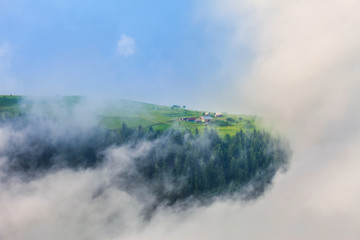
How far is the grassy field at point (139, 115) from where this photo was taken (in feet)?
106

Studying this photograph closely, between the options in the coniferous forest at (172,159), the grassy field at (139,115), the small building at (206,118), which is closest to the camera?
the coniferous forest at (172,159)

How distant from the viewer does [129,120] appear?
3456 centimetres

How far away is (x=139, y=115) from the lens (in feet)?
121

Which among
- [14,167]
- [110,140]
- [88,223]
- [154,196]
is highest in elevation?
[110,140]

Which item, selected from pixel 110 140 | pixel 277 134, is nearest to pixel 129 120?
pixel 110 140

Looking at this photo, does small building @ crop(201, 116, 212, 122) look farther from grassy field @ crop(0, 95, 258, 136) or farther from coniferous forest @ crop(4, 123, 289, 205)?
coniferous forest @ crop(4, 123, 289, 205)

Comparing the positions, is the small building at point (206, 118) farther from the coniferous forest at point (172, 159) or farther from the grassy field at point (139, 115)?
the coniferous forest at point (172, 159)

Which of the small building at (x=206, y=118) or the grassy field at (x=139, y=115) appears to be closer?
the grassy field at (x=139, y=115)

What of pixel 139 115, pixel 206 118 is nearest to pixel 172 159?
pixel 206 118

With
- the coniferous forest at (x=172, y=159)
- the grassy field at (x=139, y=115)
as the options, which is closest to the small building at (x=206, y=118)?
the grassy field at (x=139, y=115)

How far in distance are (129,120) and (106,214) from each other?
38.5ft

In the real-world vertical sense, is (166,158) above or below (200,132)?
below

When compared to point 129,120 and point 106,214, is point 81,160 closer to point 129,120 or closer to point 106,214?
point 106,214

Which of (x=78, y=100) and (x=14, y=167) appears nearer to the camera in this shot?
(x=14, y=167)
